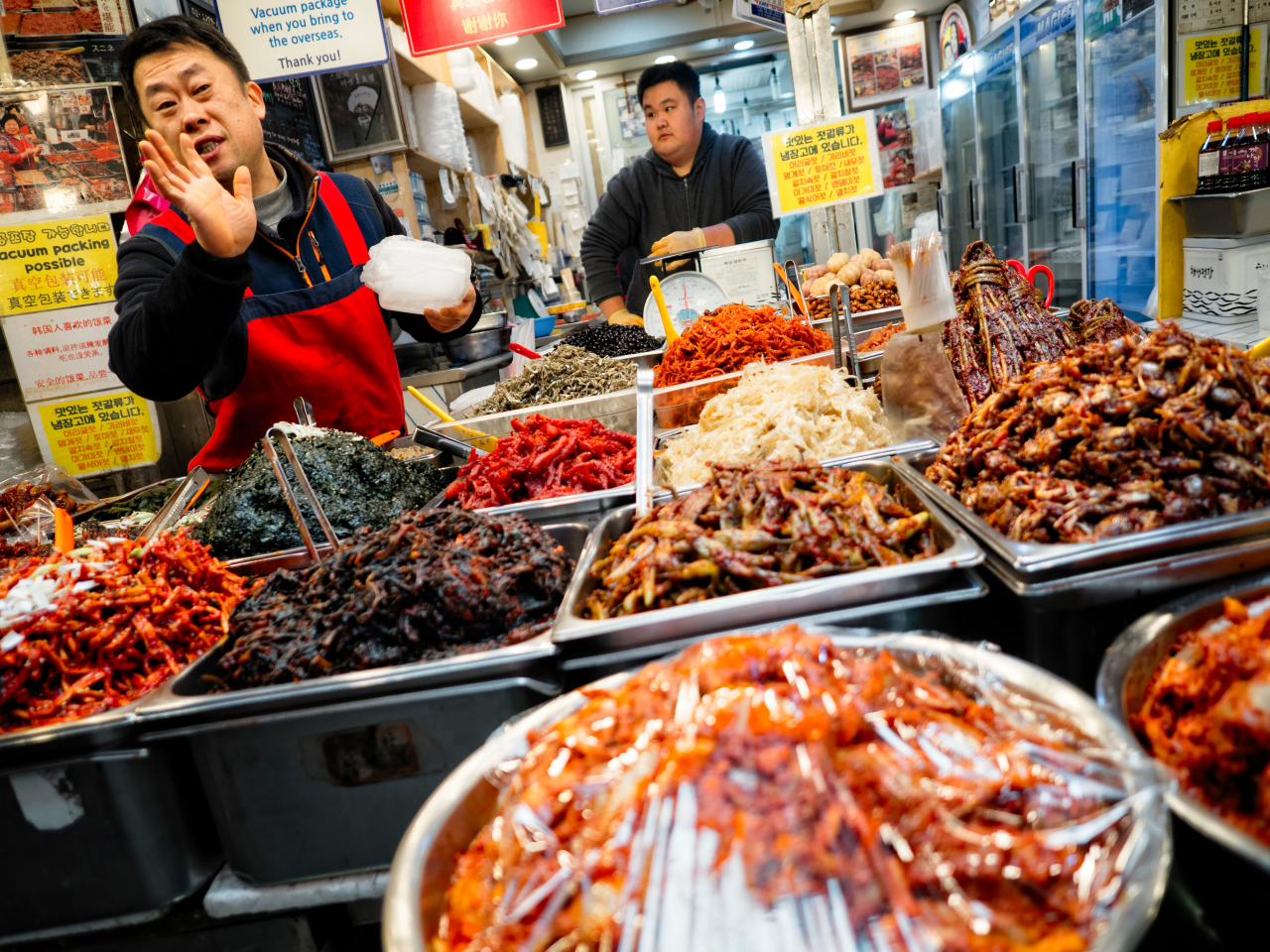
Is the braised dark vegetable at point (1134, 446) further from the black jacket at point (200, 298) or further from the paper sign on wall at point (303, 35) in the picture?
the paper sign on wall at point (303, 35)

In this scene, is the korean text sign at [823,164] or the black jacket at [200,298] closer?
the black jacket at [200,298]

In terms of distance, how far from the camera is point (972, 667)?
845 millimetres

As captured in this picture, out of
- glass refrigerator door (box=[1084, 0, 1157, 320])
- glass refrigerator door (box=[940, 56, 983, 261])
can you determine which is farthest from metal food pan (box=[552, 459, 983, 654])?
glass refrigerator door (box=[940, 56, 983, 261])

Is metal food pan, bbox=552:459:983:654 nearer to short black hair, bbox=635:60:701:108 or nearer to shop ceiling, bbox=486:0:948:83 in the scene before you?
short black hair, bbox=635:60:701:108

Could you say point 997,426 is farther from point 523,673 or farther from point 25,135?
point 25,135

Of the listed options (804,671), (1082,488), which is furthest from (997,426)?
(804,671)

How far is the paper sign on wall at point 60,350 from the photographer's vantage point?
10.7ft

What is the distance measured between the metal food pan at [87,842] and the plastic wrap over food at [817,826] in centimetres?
66

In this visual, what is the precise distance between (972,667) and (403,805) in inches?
32.3

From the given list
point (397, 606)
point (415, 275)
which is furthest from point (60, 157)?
point (397, 606)

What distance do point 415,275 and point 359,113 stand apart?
3987mm

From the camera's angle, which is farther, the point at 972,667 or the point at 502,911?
the point at 972,667

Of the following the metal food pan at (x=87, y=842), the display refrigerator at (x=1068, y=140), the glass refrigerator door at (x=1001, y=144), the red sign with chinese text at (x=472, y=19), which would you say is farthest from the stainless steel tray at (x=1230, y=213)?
the metal food pan at (x=87, y=842)

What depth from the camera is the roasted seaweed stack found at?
187 cm
